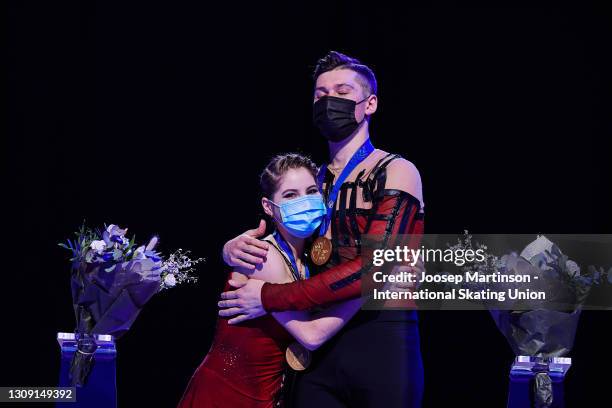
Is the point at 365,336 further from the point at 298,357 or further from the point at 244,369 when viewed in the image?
the point at 244,369

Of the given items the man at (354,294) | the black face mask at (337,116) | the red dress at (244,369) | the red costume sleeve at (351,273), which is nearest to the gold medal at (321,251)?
the man at (354,294)

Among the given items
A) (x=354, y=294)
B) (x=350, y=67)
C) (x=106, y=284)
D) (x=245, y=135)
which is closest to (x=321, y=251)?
(x=354, y=294)

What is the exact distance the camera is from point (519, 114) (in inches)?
192

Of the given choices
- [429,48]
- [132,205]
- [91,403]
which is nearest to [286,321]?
[91,403]

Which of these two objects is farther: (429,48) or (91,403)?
(429,48)

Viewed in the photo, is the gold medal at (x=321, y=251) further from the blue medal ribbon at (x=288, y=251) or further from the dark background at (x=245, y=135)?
the dark background at (x=245, y=135)

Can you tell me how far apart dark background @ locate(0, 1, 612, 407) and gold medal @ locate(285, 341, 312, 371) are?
180 cm

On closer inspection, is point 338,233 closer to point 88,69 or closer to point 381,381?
point 381,381

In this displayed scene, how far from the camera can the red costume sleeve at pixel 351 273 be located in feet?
10.2

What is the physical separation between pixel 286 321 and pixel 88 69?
7.49ft

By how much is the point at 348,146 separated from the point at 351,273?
0.60 meters

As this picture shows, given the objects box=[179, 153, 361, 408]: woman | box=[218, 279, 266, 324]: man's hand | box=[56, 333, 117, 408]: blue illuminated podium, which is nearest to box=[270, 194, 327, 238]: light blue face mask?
box=[179, 153, 361, 408]: woman

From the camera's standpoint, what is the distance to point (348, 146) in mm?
3514

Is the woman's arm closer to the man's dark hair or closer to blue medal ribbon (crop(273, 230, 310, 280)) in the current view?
blue medal ribbon (crop(273, 230, 310, 280))
